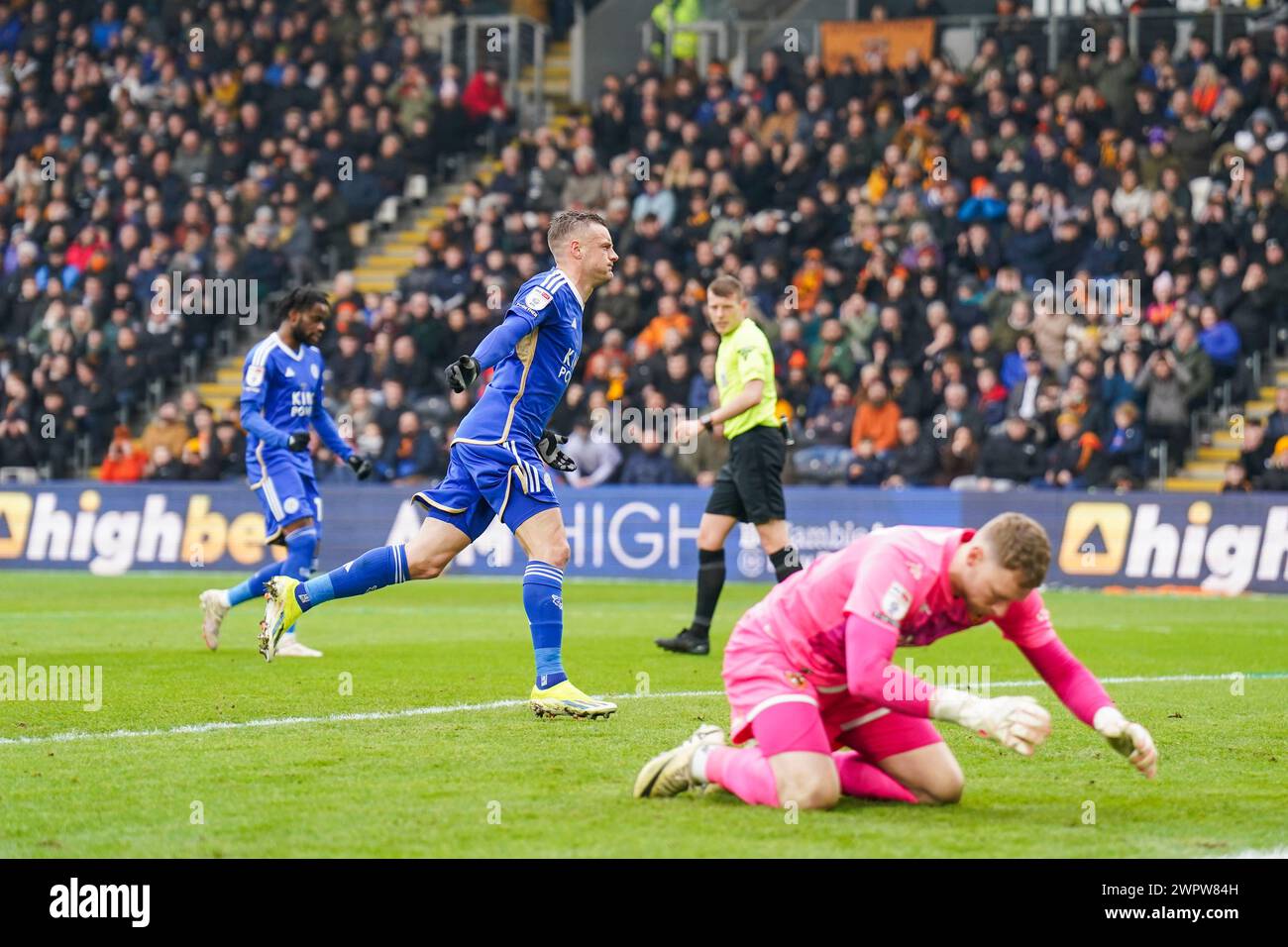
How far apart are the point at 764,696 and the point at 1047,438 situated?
1553 centimetres

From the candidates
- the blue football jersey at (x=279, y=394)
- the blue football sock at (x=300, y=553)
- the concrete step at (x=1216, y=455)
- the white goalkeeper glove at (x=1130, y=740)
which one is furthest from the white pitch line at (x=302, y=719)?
the concrete step at (x=1216, y=455)

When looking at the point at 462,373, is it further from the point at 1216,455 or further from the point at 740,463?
the point at 1216,455

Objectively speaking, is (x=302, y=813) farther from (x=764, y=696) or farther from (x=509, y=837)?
(x=764, y=696)

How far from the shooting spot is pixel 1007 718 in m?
5.61

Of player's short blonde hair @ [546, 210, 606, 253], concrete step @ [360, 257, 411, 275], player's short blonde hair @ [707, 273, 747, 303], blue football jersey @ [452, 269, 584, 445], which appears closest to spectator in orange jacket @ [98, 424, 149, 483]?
concrete step @ [360, 257, 411, 275]

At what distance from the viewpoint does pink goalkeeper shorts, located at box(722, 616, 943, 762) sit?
6.22 metres

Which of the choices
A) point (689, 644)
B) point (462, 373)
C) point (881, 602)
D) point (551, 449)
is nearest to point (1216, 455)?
point (689, 644)

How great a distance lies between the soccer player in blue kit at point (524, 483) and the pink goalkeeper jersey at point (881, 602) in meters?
2.78

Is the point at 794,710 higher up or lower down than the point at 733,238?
lower down

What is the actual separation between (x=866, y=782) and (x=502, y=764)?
1.62m

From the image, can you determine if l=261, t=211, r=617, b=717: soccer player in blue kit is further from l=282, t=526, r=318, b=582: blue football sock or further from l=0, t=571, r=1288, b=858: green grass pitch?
l=282, t=526, r=318, b=582: blue football sock

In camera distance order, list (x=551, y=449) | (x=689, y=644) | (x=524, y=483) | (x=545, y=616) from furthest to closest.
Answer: (x=689, y=644) < (x=551, y=449) < (x=524, y=483) < (x=545, y=616)

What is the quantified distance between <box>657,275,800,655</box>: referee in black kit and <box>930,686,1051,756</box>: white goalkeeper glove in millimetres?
6959

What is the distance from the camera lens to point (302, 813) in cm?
627
